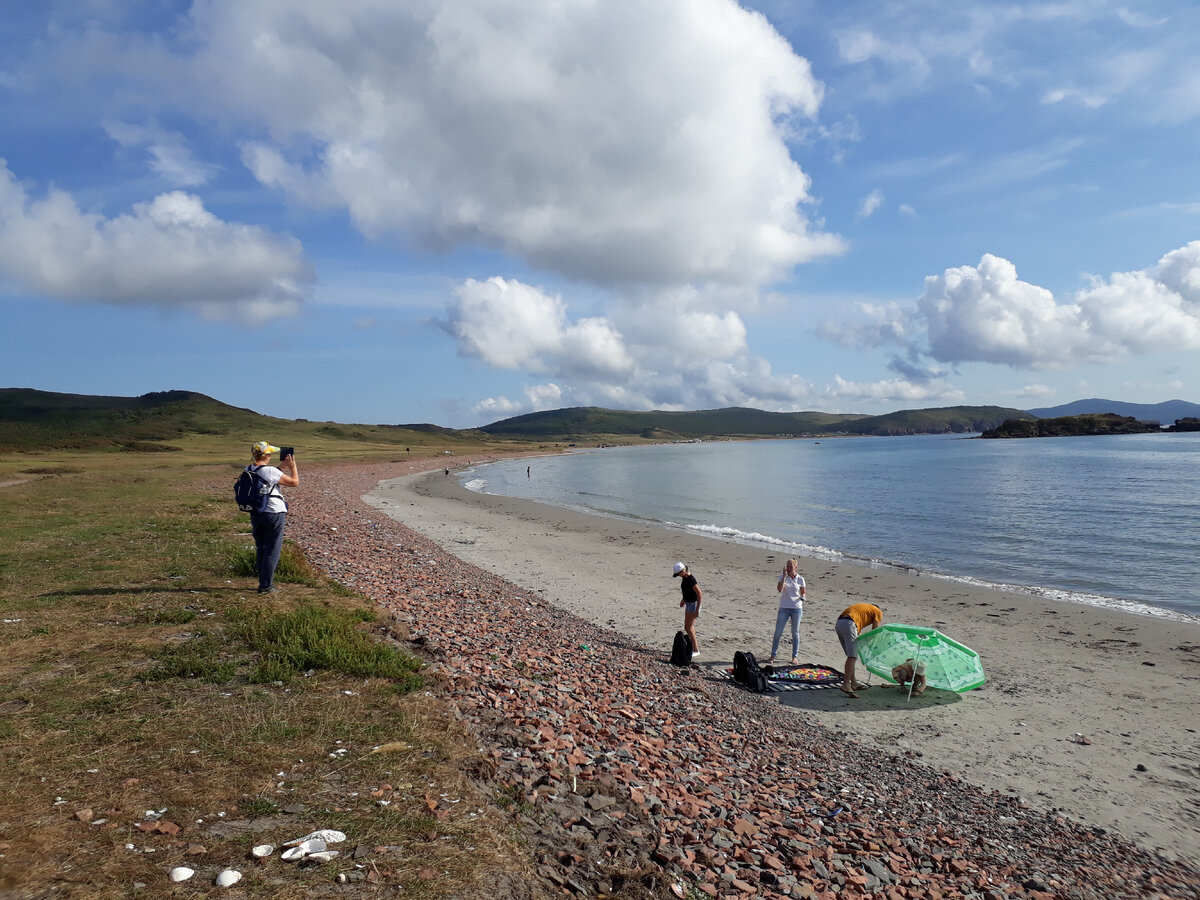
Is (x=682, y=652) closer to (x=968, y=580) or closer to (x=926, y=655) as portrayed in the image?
(x=926, y=655)

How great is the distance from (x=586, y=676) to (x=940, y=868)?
5781 mm

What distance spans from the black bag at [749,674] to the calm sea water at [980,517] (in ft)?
50.1

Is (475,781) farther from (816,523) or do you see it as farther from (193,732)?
(816,523)

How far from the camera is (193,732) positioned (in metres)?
6.51

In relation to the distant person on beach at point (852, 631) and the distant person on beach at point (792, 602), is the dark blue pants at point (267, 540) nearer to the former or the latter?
the distant person on beach at point (792, 602)

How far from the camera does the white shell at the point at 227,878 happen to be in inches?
169

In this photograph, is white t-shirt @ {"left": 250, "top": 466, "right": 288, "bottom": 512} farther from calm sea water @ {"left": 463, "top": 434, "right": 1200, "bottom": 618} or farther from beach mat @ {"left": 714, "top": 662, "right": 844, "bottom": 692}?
calm sea water @ {"left": 463, "top": 434, "right": 1200, "bottom": 618}

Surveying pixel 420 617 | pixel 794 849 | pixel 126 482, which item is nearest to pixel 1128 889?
pixel 794 849

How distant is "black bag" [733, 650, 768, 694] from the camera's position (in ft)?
42.1

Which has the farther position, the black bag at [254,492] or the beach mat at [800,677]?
the beach mat at [800,677]

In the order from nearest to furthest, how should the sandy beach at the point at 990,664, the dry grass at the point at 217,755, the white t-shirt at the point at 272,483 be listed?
the dry grass at the point at 217,755
the sandy beach at the point at 990,664
the white t-shirt at the point at 272,483

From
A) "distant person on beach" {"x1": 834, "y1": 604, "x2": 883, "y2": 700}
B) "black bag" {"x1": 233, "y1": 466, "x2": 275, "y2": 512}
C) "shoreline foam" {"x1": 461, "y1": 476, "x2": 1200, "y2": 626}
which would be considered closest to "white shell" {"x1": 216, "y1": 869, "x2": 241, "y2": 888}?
"black bag" {"x1": 233, "y1": 466, "x2": 275, "y2": 512}

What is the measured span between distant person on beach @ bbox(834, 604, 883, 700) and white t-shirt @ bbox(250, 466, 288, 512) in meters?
11.2

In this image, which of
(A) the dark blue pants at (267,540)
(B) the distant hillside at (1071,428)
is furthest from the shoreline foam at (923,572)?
(B) the distant hillside at (1071,428)
